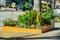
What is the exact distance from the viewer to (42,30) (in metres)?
10.4

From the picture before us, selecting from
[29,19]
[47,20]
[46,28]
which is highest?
[29,19]

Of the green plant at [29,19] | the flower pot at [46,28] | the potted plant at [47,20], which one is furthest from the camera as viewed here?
the potted plant at [47,20]

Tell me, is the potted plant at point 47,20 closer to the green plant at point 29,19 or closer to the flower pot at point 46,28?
the flower pot at point 46,28

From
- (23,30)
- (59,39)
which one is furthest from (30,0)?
(59,39)

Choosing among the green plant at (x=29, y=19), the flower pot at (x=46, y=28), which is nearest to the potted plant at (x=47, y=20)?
the flower pot at (x=46, y=28)

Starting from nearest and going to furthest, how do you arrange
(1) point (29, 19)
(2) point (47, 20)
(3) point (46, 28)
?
(1) point (29, 19), (3) point (46, 28), (2) point (47, 20)

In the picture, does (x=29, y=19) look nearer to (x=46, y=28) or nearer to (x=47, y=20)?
(x=46, y=28)

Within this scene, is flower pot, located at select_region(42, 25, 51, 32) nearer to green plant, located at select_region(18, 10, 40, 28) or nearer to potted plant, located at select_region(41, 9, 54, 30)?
potted plant, located at select_region(41, 9, 54, 30)

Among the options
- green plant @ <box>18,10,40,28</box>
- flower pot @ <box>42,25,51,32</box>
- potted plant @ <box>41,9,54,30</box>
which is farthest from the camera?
potted plant @ <box>41,9,54,30</box>

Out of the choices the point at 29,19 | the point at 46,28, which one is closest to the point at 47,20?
the point at 46,28

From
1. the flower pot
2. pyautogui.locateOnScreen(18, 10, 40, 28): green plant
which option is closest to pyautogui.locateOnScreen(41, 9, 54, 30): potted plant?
the flower pot

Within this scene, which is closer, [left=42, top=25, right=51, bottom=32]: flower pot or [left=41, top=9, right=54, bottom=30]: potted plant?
[left=42, top=25, right=51, bottom=32]: flower pot

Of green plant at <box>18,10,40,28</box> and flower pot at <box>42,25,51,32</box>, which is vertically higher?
green plant at <box>18,10,40,28</box>

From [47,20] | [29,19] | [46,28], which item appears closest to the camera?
[29,19]
